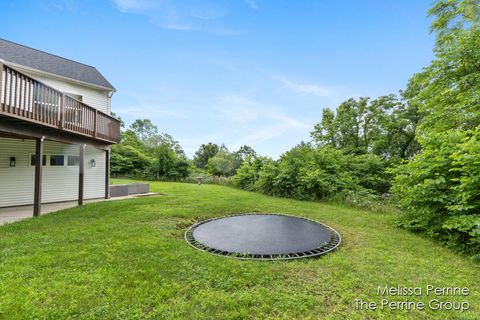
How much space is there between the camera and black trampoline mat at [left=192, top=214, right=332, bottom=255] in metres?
3.47

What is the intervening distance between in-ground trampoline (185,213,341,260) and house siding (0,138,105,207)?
21.1ft

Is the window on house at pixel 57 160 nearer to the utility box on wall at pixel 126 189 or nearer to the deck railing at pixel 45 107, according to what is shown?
the deck railing at pixel 45 107

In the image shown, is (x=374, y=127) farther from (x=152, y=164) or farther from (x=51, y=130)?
(x=51, y=130)

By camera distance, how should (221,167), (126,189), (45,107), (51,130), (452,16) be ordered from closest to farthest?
1. (45,107)
2. (51,130)
3. (452,16)
4. (126,189)
5. (221,167)

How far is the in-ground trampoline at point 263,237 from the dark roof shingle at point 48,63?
323 inches

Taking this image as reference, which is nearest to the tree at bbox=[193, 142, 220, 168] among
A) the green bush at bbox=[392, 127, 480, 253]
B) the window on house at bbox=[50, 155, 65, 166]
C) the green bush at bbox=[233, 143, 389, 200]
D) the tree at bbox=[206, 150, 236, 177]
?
the tree at bbox=[206, 150, 236, 177]

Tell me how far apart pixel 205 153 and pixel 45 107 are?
109 feet

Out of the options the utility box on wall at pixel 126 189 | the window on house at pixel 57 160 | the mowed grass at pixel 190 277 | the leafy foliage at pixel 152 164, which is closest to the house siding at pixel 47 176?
the window on house at pixel 57 160

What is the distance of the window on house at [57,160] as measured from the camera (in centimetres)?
784

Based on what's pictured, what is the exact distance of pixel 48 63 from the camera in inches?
321

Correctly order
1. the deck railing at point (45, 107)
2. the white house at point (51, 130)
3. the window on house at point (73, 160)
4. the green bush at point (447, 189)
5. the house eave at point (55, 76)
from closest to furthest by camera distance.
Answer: the green bush at point (447, 189) → the deck railing at point (45, 107) → the white house at point (51, 130) → the house eave at point (55, 76) → the window on house at point (73, 160)

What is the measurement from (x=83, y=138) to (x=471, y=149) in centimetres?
984

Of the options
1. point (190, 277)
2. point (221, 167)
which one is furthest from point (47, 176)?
point (221, 167)

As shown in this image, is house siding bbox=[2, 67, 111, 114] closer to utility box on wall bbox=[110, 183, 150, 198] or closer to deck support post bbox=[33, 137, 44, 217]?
utility box on wall bbox=[110, 183, 150, 198]
